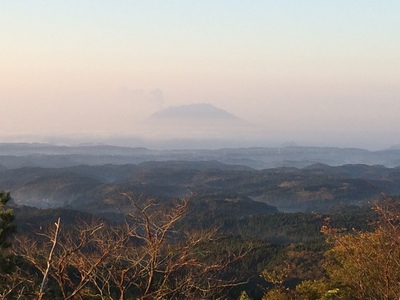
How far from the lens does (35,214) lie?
192000mm

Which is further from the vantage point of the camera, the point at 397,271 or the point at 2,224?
the point at 2,224

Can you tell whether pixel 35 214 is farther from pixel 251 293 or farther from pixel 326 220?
pixel 326 220

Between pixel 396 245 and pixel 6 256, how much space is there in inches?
857

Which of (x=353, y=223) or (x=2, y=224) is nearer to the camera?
(x=2, y=224)

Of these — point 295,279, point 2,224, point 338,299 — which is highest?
point 2,224

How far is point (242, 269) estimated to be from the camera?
420 feet

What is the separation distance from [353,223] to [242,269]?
8189cm

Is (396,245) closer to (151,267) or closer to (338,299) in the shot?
(151,267)

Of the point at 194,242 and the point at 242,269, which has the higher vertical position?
the point at 194,242

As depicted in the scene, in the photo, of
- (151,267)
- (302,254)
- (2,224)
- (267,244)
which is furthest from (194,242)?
(267,244)


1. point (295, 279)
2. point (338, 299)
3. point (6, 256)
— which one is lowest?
point (295, 279)

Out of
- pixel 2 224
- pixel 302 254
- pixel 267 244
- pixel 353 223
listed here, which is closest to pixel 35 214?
pixel 267 244

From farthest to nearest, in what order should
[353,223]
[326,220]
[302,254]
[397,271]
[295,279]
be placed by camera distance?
1. [353,223]
2. [302,254]
3. [295,279]
4. [326,220]
5. [397,271]

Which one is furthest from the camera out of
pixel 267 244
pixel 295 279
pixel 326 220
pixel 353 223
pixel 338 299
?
pixel 353 223
